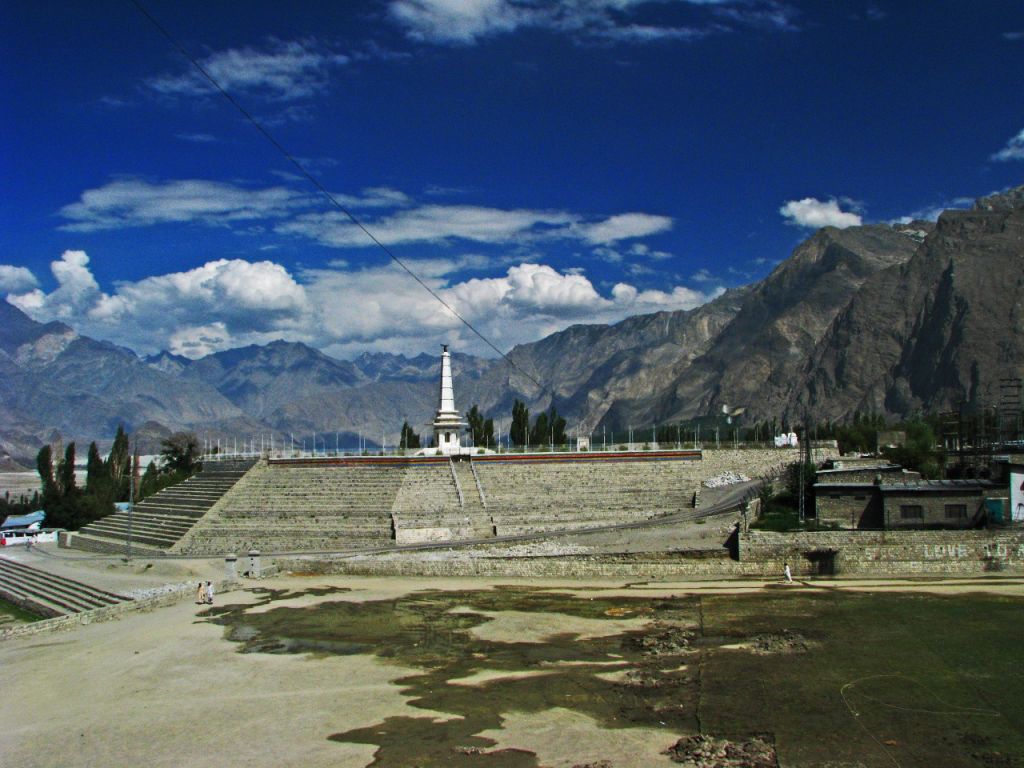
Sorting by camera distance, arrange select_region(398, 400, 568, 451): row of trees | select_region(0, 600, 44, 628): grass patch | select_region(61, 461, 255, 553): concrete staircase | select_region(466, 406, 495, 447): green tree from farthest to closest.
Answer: select_region(398, 400, 568, 451): row of trees < select_region(466, 406, 495, 447): green tree < select_region(61, 461, 255, 553): concrete staircase < select_region(0, 600, 44, 628): grass patch

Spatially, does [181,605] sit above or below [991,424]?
below

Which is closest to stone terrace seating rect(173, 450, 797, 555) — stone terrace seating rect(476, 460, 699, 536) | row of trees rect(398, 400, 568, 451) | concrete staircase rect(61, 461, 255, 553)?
stone terrace seating rect(476, 460, 699, 536)

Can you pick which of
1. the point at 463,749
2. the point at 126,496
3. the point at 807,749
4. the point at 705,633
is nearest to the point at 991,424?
the point at 705,633

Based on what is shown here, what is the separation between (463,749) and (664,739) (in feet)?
15.6

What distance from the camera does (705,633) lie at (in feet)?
107

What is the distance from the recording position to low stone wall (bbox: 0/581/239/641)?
35969 millimetres

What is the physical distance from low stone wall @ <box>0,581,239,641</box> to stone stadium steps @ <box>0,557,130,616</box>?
2.14m

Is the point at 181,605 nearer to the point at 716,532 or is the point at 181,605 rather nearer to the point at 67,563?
the point at 67,563

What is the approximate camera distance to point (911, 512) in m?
49.2

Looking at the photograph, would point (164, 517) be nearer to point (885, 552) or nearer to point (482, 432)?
point (482, 432)

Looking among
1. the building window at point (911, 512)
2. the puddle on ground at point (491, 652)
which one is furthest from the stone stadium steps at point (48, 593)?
the building window at point (911, 512)

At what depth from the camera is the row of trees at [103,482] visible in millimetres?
75375

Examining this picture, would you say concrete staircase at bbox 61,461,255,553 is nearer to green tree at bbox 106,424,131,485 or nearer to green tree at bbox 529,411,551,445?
green tree at bbox 106,424,131,485

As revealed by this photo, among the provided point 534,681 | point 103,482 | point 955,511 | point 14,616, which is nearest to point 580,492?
point 955,511
